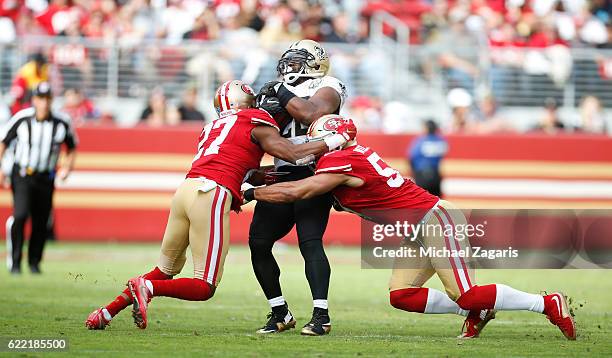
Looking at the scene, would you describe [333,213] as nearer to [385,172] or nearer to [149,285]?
[385,172]

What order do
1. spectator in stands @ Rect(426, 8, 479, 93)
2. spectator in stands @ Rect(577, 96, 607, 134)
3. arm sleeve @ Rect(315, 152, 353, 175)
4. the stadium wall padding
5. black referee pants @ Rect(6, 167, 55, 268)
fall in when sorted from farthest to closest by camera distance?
spectator in stands @ Rect(426, 8, 479, 93) < spectator in stands @ Rect(577, 96, 607, 134) < the stadium wall padding < black referee pants @ Rect(6, 167, 55, 268) < arm sleeve @ Rect(315, 152, 353, 175)

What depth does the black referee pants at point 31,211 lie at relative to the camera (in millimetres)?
12398

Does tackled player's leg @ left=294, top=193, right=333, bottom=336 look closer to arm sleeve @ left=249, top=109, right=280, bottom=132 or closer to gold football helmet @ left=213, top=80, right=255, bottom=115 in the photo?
arm sleeve @ left=249, top=109, right=280, bottom=132

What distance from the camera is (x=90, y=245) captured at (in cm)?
1647

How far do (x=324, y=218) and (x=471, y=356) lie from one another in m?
1.55

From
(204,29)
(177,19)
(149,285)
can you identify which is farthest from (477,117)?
(149,285)

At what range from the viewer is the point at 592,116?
1748 centimetres

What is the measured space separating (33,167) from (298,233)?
18.4 feet

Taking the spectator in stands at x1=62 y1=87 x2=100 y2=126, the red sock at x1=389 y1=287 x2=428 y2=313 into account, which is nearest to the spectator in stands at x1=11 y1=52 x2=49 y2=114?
the spectator in stands at x1=62 y1=87 x2=100 y2=126

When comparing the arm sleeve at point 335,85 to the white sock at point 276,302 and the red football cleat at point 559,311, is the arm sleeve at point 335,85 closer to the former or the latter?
the white sock at point 276,302

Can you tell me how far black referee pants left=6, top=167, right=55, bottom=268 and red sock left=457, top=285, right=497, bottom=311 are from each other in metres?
6.42

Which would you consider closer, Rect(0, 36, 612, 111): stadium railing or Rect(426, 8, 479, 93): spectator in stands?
Rect(0, 36, 612, 111): stadium railing

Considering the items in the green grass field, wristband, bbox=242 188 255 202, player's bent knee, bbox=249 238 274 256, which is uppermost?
wristband, bbox=242 188 255 202

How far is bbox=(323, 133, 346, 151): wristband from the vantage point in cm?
740
